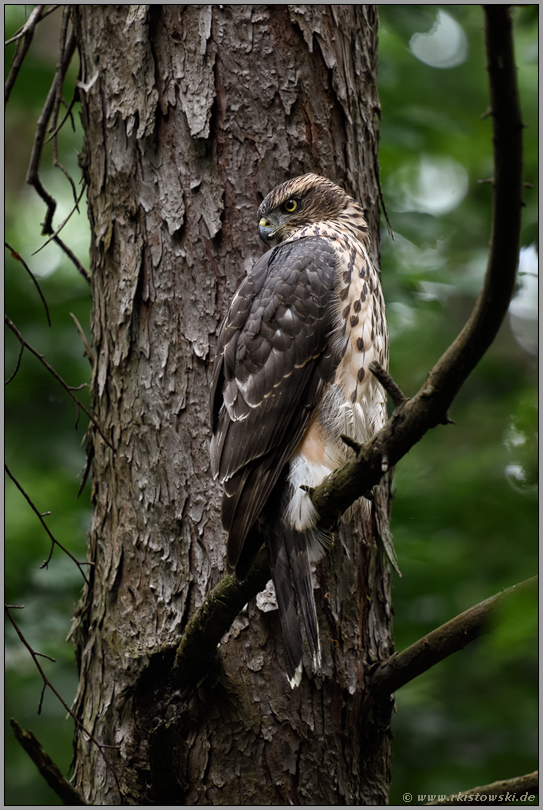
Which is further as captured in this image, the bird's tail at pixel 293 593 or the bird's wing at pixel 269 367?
the bird's wing at pixel 269 367

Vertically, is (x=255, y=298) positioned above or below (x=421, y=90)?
below

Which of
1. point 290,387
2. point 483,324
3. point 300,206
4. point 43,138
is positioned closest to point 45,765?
point 290,387

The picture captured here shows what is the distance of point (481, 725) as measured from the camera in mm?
3947

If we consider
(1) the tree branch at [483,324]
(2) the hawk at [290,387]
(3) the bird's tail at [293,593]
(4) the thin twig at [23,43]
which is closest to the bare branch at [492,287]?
(1) the tree branch at [483,324]

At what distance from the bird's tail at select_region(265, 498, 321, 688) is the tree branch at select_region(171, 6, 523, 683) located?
0.34 metres

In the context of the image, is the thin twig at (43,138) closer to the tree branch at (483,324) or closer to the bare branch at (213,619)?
the bare branch at (213,619)

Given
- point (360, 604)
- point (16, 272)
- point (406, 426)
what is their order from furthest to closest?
point (16, 272) → point (360, 604) → point (406, 426)

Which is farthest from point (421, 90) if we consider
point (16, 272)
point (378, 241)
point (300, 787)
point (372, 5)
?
point (300, 787)

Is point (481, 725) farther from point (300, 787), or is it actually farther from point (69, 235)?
point (69, 235)

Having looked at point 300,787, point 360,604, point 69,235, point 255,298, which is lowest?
point 300,787

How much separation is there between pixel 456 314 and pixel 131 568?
531 cm

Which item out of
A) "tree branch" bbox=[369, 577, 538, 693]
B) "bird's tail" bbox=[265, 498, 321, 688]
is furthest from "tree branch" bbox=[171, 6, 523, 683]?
"tree branch" bbox=[369, 577, 538, 693]

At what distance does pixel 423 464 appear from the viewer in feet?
15.9

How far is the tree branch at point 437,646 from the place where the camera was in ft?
7.57
